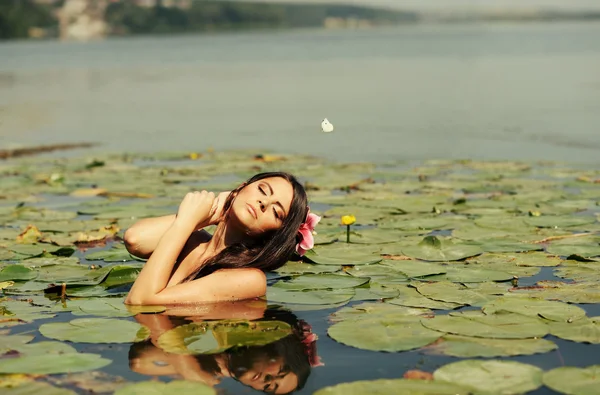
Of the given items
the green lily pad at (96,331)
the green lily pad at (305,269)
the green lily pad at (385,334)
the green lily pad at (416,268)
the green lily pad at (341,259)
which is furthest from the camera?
the green lily pad at (341,259)

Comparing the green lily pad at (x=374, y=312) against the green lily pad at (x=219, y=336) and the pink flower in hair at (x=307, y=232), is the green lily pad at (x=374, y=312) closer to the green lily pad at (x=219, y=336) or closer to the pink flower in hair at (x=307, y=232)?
the green lily pad at (x=219, y=336)

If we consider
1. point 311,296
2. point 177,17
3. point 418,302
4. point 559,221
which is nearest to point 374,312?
point 418,302

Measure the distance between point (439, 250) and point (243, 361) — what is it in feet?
6.69

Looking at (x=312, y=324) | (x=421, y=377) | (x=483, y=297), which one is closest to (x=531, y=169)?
(x=483, y=297)

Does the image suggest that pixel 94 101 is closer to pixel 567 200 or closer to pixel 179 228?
Result: pixel 567 200

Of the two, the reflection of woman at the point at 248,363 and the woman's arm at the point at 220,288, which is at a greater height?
the woman's arm at the point at 220,288

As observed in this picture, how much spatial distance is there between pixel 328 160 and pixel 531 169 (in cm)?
235

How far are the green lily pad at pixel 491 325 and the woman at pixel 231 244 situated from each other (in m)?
0.87

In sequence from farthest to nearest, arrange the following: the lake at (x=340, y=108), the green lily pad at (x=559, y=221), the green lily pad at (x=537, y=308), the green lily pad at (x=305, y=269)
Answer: the lake at (x=340, y=108), the green lily pad at (x=559, y=221), the green lily pad at (x=305, y=269), the green lily pad at (x=537, y=308)

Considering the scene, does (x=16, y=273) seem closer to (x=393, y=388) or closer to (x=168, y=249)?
(x=168, y=249)

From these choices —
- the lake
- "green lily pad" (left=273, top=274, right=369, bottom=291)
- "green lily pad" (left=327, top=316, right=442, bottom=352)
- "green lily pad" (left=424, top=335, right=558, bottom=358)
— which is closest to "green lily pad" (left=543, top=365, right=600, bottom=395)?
"green lily pad" (left=424, top=335, right=558, bottom=358)

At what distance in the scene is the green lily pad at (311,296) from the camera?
13.9ft

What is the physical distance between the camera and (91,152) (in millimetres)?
11203

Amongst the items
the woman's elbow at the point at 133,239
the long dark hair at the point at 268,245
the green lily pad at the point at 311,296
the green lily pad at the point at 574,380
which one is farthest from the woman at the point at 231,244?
the green lily pad at the point at 574,380
